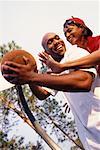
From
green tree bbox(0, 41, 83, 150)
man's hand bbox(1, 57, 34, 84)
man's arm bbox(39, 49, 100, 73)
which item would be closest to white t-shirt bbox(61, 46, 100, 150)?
man's arm bbox(39, 49, 100, 73)

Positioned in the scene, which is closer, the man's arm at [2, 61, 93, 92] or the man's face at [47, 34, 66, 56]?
the man's arm at [2, 61, 93, 92]

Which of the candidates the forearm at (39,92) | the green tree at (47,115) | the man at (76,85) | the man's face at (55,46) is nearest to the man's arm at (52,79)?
the man at (76,85)

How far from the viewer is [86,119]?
1.53 m

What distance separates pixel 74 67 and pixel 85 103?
0.93 feet

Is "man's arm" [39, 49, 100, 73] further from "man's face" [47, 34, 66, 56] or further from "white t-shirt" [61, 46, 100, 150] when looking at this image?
"man's face" [47, 34, 66, 56]

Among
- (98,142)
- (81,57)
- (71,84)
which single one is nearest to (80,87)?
(71,84)

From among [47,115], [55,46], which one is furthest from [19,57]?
[47,115]

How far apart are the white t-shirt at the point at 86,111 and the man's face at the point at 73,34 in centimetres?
12

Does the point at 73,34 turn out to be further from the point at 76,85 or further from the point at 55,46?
the point at 76,85

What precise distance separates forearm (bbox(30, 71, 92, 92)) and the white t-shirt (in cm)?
16

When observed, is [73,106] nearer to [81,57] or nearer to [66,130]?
[81,57]

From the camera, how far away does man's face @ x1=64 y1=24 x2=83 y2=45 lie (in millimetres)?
1566

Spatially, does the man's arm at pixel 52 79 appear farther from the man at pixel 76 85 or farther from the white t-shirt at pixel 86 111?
the white t-shirt at pixel 86 111

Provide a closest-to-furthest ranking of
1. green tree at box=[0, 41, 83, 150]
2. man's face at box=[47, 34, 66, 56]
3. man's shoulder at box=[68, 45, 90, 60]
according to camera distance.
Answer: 1. man's shoulder at box=[68, 45, 90, 60]
2. man's face at box=[47, 34, 66, 56]
3. green tree at box=[0, 41, 83, 150]
